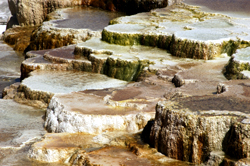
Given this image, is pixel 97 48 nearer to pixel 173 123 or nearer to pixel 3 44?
pixel 173 123

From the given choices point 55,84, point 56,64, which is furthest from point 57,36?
point 55,84

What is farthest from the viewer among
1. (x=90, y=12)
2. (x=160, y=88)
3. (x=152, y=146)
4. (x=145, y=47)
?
(x=90, y=12)

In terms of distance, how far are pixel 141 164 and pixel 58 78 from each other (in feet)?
13.8

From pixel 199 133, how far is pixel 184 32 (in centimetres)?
466

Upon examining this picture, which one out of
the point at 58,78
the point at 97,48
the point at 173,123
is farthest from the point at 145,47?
the point at 173,123

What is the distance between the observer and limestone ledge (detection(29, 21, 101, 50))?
416 inches

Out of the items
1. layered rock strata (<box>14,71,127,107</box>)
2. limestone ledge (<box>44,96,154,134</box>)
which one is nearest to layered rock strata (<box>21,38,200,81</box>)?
layered rock strata (<box>14,71,127,107</box>)

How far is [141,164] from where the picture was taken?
3666 millimetres

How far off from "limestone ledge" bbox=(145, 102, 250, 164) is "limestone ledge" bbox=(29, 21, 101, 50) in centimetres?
692

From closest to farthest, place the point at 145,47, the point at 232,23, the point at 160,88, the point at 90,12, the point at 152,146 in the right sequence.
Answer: the point at 152,146, the point at 160,88, the point at 145,47, the point at 232,23, the point at 90,12

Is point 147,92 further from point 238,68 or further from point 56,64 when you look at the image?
point 56,64

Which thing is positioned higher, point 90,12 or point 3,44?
point 90,12

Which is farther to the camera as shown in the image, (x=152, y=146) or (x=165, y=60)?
(x=165, y=60)

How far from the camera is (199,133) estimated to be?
352 centimetres
